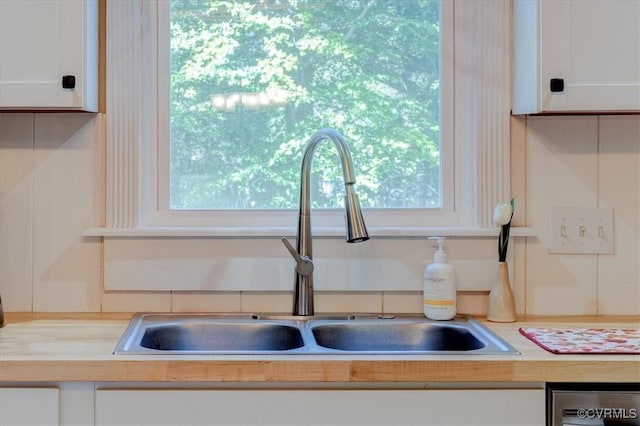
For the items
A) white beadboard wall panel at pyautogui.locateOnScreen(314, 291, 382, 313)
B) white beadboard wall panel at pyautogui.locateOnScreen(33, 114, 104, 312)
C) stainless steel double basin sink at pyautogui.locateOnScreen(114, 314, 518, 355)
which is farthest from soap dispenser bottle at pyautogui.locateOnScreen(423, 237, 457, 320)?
white beadboard wall panel at pyautogui.locateOnScreen(33, 114, 104, 312)

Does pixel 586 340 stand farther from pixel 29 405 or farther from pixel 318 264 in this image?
pixel 29 405

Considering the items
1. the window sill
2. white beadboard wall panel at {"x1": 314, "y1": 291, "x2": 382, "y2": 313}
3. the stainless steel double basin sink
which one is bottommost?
the stainless steel double basin sink

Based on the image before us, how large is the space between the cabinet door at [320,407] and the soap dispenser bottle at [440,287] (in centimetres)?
40

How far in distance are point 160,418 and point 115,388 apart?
100 millimetres

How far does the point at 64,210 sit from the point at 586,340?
129 cm

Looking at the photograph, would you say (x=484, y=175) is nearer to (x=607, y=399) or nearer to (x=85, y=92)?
(x=607, y=399)

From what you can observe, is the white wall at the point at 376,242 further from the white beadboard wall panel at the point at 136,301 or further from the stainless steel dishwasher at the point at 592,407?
the stainless steel dishwasher at the point at 592,407

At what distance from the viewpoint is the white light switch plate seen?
1.69 meters

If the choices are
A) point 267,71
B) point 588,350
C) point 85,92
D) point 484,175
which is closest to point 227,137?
point 267,71

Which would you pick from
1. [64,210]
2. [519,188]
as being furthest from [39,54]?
[519,188]

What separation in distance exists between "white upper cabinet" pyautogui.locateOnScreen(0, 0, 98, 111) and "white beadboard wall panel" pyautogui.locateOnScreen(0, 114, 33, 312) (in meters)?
0.23

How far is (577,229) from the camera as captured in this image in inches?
66.7

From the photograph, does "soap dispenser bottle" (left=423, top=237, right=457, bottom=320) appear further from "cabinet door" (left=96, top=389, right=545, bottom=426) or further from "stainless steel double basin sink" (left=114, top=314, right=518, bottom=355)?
"cabinet door" (left=96, top=389, right=545, bottom=426)

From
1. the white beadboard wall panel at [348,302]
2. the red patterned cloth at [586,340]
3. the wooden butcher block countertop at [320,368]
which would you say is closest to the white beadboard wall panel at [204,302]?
the white beadboard wall panel at [348,302]
